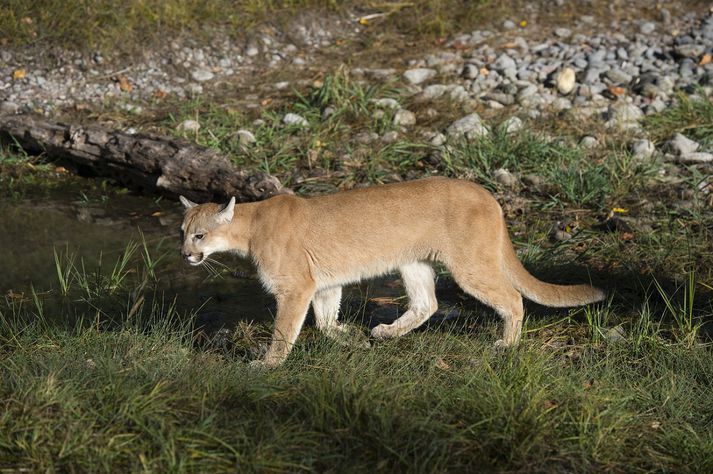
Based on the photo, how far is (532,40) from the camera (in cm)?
1147

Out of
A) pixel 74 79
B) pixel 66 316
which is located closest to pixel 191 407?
pixel 66 316

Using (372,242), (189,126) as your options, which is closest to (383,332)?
(372,242)

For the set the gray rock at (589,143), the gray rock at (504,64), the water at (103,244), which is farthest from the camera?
the gray rock at (504,64)

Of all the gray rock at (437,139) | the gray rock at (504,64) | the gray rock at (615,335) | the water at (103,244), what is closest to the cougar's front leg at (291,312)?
the water at (103,244)

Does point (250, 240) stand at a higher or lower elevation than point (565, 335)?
higher

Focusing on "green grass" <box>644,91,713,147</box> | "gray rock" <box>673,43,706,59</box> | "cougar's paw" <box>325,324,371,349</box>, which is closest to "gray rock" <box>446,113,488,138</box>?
"green grass" <box>644,91,713,147</box>

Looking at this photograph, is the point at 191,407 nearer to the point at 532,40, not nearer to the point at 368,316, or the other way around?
the point at 368,316

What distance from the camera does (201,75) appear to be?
10945mm

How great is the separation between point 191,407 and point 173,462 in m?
0.52

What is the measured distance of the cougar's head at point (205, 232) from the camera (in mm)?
5969

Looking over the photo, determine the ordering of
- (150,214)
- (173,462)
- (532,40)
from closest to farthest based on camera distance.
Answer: (173,462)
(150,214)
(532,40)

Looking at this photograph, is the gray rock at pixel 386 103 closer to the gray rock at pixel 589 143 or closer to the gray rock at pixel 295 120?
the gray rock at pixel 295 120

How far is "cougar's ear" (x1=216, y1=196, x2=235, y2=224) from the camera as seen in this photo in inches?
231

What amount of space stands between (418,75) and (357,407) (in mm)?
6835
